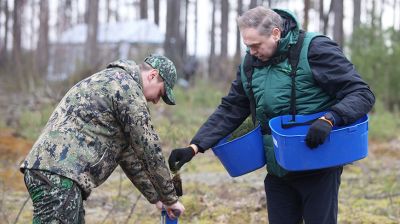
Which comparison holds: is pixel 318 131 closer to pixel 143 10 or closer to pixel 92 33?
pixel 92 33

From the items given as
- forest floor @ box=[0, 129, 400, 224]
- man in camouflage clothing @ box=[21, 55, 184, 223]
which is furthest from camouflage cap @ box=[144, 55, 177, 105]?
forest floor @ box=[0, 129, 400, 224]

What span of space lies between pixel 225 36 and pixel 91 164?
22957 millimetres

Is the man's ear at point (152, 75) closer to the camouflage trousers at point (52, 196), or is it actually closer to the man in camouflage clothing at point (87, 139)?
the man in camouflage clothing at point (87, 139)

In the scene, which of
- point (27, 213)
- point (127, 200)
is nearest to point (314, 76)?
point (127, 200)

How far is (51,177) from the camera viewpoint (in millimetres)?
2848

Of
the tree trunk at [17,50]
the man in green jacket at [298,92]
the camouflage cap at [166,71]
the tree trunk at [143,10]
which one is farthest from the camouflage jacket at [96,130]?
the tree trunk at [143,10]

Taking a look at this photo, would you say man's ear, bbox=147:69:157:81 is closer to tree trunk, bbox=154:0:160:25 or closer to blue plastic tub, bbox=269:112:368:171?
blue plastic tub, bbox=269:112:368:171

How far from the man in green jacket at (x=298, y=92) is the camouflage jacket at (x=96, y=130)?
43 cm

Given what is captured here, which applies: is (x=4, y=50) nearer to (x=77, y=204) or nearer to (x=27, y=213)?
(x=27, y=213)

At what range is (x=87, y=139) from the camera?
289cm

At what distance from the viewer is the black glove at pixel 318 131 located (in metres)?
2.81

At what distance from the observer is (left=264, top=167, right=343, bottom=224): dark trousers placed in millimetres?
3111

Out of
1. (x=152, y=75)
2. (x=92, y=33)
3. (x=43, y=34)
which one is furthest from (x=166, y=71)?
(x=43, y=34)

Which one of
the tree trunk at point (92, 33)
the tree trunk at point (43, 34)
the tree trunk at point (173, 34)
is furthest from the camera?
the tree trunk at point (43, 34)
